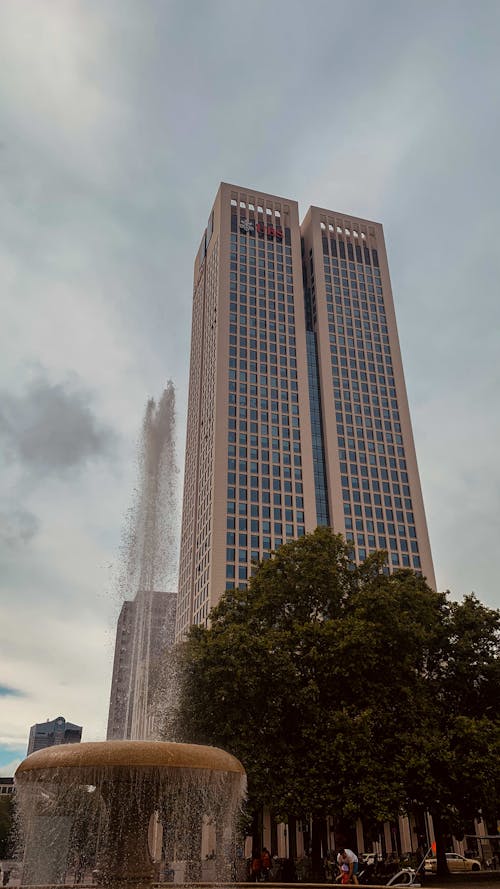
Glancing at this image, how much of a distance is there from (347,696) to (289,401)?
6331cm

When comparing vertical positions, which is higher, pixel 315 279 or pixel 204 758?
pixel 315 279

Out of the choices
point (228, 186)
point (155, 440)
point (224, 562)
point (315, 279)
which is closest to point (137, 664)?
point (155, 440)

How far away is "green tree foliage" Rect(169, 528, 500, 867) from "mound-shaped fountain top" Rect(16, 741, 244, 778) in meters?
13.8

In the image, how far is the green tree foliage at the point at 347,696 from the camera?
24.6m

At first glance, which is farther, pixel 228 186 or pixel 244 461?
pixel 228 186

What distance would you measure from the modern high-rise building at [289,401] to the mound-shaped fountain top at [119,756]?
6022 centimetres

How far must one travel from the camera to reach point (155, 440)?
3112 cm

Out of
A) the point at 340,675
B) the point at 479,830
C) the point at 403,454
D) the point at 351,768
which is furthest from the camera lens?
the point at 403,454

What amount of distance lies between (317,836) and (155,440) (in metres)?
18.0

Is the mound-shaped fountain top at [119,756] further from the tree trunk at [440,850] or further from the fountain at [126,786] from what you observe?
the tree trunk at [440,850]

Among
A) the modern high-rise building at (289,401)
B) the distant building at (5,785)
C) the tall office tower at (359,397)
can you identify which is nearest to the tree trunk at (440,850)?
the modern high-rise building at (289,401)

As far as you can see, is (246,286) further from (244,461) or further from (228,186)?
(244,461)

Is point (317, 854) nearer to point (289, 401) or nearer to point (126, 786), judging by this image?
point (126, 786)

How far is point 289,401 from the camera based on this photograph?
8838cm
